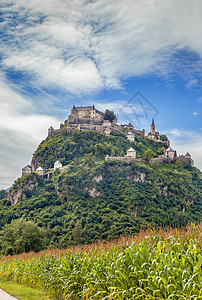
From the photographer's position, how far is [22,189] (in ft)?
218

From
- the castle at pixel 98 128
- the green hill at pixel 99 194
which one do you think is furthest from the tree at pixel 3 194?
the green hill at pixel 99 194

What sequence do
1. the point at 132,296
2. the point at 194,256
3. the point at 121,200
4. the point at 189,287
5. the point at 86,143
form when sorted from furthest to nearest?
the point at 86,143, the point at 121,200, the point at 132,296, the point at 194,256, the point at 189,287

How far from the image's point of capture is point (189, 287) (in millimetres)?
5512

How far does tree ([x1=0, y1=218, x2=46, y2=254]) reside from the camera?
24641mm

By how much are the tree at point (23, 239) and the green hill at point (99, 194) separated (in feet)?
61.8

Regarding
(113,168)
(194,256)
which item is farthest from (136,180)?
(194,256)

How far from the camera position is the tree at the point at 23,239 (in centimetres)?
2464

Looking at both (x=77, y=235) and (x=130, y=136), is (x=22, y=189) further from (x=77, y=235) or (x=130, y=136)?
(x=130, y=136)

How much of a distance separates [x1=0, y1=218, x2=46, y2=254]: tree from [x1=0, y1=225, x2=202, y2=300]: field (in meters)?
15.2

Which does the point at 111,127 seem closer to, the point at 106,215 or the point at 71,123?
the point at 71,123

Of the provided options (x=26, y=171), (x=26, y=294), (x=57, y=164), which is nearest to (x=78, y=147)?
(x=57, y=164)

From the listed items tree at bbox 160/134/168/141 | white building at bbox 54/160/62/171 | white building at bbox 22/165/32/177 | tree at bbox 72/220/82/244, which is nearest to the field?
tree at bbox 72/220/82/244

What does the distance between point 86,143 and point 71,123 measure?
13.2 meters

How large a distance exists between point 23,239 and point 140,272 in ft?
67.9
